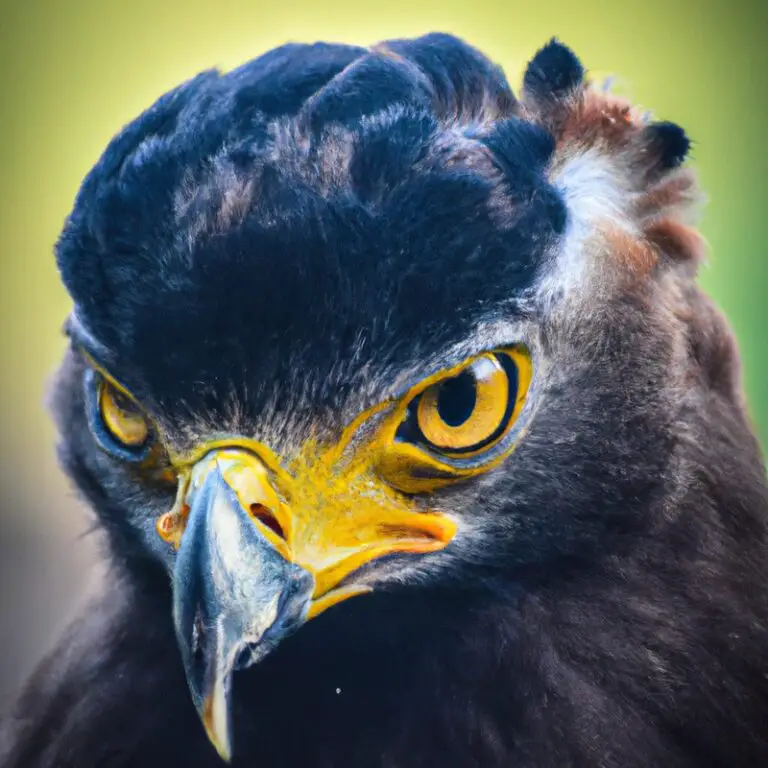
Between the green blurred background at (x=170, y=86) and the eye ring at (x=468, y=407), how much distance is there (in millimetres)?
378

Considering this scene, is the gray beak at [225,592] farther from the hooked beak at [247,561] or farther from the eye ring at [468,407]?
the eye ring at [468,407]

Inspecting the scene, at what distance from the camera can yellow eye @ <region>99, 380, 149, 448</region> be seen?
1143 millimetres

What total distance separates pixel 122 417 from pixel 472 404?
45 centimetres

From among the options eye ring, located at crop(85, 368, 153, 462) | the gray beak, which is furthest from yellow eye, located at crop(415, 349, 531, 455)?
eye ring, located at crop(85, 368, 153, 462)

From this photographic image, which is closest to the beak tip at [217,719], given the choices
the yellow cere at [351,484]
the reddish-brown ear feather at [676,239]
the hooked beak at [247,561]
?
the hooked beak at [247,561]

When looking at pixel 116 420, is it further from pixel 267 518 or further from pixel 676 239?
pixel 676 239

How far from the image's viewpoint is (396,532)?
1058mm

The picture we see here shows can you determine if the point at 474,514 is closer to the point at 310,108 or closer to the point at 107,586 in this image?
the point at 310,108

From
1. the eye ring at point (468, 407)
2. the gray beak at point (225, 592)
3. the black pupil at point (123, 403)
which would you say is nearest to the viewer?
the gray beak at point (225, 592)

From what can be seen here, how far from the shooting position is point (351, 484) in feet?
3.38

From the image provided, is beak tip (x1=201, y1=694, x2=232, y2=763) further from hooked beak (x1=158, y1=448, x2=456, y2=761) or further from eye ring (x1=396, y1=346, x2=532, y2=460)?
eye ring (x1=396, y1=346, x2=532, y2=460)

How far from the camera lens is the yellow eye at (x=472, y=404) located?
3.39 ft

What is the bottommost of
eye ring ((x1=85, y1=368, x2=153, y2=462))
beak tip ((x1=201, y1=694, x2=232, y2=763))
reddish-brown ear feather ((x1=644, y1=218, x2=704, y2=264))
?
beak tip ((x1=201, y1=694, x2=232, y2=763))

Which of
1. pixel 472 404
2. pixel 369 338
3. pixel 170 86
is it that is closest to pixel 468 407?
pixel 472 404
